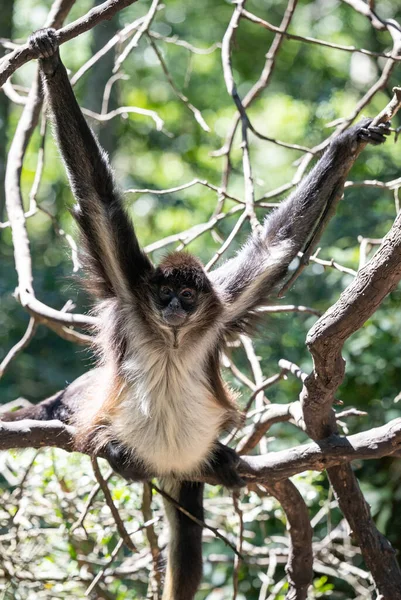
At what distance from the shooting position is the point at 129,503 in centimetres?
573

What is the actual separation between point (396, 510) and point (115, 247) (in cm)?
435

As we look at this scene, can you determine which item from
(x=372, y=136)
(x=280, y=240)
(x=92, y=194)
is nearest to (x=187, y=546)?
(x=280, y=240)

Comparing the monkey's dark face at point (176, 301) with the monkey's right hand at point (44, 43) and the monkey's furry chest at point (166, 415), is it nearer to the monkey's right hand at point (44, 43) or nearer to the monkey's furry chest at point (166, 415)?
the monkey's furry chest at point (166, 415)

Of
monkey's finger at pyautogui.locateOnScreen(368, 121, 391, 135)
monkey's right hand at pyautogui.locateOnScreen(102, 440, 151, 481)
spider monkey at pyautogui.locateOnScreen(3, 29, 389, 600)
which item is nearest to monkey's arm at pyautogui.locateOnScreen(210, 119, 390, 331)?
spider monkey at pyautogui.locateOnScreen(3, 29, 389, 600)

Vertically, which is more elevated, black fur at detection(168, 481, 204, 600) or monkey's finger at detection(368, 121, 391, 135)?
monkey's finger at detection(368, 121, 391, 135)

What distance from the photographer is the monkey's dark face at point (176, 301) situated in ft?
14.2

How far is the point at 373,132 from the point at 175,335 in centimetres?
153

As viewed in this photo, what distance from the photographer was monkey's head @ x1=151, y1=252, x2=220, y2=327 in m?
4.33

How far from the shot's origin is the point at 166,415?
4.48 m

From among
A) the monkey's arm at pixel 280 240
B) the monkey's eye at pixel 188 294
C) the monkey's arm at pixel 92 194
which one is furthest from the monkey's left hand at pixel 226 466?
the monkey's arm at pixel 92 194

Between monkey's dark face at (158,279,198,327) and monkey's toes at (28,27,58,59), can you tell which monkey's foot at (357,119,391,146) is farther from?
monkey's toes at (28,27,58,59)

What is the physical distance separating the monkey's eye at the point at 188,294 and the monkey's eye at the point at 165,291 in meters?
0.07

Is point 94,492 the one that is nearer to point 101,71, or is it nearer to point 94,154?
point 94,154

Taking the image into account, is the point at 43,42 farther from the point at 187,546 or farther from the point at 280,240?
the point at 187,546
